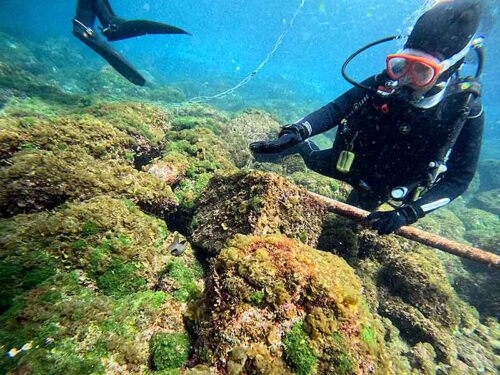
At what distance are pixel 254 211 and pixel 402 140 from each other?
9.97ft

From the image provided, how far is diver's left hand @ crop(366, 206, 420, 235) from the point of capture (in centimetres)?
398

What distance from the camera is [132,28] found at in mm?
10711

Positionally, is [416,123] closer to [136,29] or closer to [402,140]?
[402,140]

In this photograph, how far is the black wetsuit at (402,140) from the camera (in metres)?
4.22

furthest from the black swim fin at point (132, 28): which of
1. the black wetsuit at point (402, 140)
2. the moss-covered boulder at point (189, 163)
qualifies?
the black wetsuit at point (402, 140)

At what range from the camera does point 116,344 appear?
6.72 ft

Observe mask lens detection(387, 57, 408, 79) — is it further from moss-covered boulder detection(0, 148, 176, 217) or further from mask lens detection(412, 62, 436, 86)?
moss-covered boulder detection(0, 148, 176, 217)

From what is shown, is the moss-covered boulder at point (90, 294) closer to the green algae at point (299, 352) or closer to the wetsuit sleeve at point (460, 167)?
the green algae at point (299, 352)

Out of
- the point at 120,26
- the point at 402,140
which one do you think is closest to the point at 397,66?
the point at 402,140

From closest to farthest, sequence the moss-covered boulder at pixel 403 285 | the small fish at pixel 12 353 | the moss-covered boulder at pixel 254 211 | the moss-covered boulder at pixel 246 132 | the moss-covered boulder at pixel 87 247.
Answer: the small fish at pixel 12 353
the moss-covered boulder at pixel 87 247
the moss-covered boulder at pixel 254 211
the moss-covered boulder at pixel 403 285
the moss-covered boulder at pixel 246 132

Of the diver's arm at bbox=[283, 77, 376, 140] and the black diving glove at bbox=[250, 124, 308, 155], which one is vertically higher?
the diver's arm at bbox=[283, 77, 376, 140]

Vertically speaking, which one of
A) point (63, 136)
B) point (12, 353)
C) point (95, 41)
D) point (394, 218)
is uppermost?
point (95, 41)

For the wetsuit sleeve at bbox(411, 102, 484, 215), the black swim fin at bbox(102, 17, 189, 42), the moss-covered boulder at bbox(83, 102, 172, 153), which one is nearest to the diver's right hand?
the wetsuit sleeve at bbox(411, 102, 484, 215)

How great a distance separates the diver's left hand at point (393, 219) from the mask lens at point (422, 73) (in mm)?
1893
